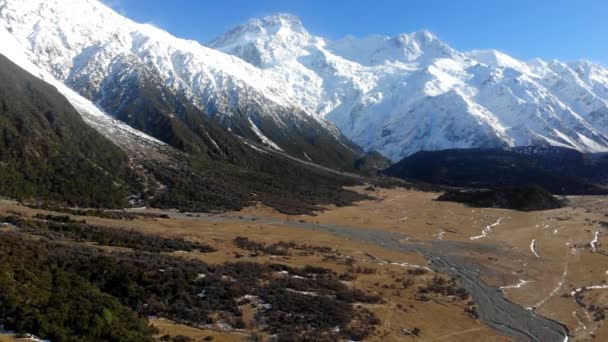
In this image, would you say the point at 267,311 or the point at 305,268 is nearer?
the point at 267,311

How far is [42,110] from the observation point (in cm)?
18175

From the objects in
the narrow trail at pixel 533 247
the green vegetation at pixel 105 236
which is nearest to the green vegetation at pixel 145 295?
the green vegetation at pixel 105 236

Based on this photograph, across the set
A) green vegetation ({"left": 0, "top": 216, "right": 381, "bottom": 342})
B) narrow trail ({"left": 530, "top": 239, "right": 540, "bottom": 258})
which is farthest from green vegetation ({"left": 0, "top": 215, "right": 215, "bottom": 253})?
narrow trail ({"left": 530, "top": 239, "right": 540, "bottom": 258})

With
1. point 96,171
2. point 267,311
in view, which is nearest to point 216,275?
point 267,311

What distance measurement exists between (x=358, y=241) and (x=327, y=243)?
10353 mm

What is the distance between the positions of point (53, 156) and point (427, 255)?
99.7 meters

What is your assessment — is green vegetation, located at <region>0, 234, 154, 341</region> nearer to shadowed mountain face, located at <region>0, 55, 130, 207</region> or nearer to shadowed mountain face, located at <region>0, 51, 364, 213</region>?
shadowed mountain face, located at <region>0, 55, 130, 207</region>

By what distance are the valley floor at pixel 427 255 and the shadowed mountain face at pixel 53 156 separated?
46.6ft

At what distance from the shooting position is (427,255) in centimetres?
11075

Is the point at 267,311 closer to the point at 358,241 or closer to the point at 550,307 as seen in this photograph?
the point at 550,307

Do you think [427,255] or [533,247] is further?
[533,247]

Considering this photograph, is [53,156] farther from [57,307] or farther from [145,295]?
[57,307]

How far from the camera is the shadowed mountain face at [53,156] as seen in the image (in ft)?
436

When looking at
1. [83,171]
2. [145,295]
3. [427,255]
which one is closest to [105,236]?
[145,295]
